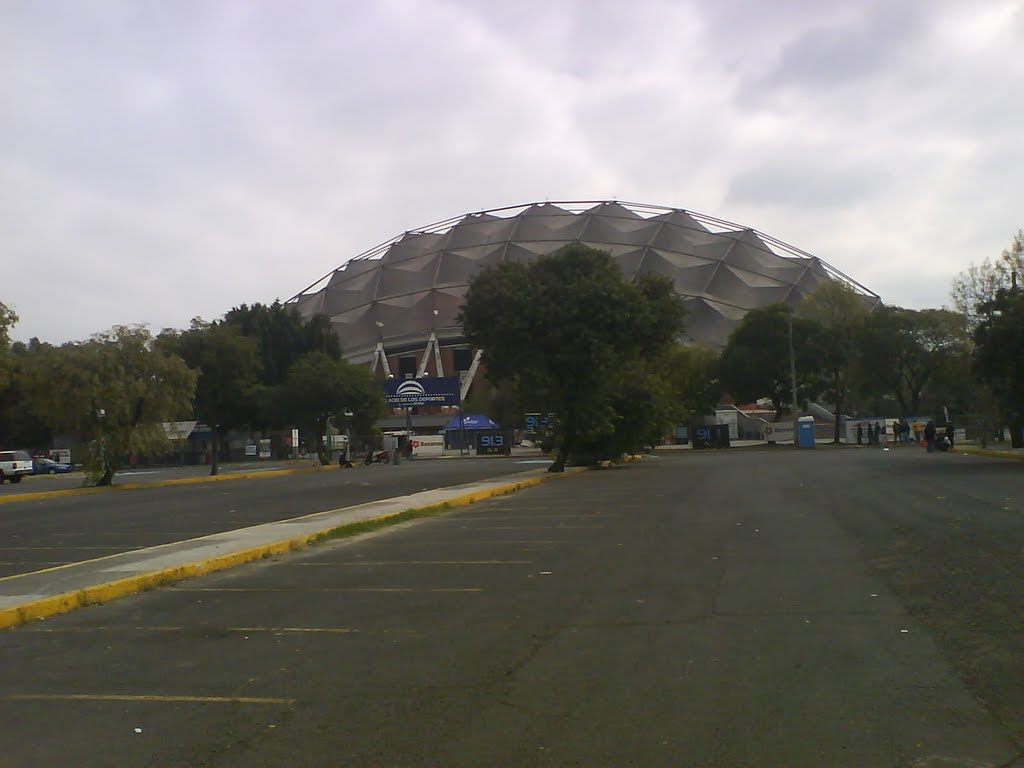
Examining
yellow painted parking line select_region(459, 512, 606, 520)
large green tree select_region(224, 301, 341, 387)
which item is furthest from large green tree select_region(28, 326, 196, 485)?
large green tree select_region(224, 301, 341, 387)

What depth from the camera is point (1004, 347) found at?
30828 mm

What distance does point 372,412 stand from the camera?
61.9m

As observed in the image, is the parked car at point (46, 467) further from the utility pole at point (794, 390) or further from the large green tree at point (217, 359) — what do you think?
the utility pole at point (794, 390)

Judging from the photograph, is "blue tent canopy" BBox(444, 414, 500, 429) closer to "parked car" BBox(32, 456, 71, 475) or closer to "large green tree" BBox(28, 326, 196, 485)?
"parked car" BBox(32, 456, 71, 475)

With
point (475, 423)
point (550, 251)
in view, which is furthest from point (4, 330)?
point (550, 251)

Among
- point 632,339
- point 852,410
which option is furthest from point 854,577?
point 852,410

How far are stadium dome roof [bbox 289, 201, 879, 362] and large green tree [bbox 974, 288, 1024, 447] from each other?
207 feet

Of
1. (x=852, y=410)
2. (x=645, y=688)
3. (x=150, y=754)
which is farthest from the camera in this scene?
(x=852, y=410)

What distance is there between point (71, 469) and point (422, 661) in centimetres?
6560

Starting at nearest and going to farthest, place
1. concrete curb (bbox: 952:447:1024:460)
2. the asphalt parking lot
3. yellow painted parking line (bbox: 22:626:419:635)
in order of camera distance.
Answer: yellow painted parking line (bbox: 22:626:419:635)
the asphalt parking lot
concrete curb (bbox: 952:447:1024:460)

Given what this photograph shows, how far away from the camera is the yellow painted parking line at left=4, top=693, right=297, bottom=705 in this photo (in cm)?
615

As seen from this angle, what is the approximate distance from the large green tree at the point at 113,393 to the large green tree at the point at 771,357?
155 ft

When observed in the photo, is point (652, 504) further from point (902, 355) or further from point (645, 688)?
point (902, 355)

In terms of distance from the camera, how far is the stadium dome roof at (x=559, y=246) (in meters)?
102
